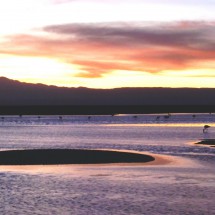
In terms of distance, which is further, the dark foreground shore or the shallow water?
the dark foreground shore

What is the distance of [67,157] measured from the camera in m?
49.8

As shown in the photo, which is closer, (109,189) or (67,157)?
(109,189)

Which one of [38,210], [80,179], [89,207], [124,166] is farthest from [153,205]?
[124,166]

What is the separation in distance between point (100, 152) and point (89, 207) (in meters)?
27.0

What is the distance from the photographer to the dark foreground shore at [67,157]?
4681 centimetres

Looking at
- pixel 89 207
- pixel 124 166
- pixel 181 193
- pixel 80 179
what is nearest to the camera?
pixel 89 207

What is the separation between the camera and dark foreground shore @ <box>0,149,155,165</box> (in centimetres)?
4681

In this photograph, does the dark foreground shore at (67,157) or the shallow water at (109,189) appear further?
the dark foreground shore at (67,157)

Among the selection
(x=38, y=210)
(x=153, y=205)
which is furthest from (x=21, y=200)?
(x=153, y=205)

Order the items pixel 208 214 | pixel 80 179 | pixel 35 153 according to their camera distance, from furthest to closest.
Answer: pixel 35 153, pixel 80 179, pixel 208 214

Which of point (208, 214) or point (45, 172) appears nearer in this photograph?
point (208, 214)

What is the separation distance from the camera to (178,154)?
53844 millimetres

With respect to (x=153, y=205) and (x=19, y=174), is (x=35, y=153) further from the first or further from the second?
(x=153, y=205)

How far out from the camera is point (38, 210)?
26109 mm
